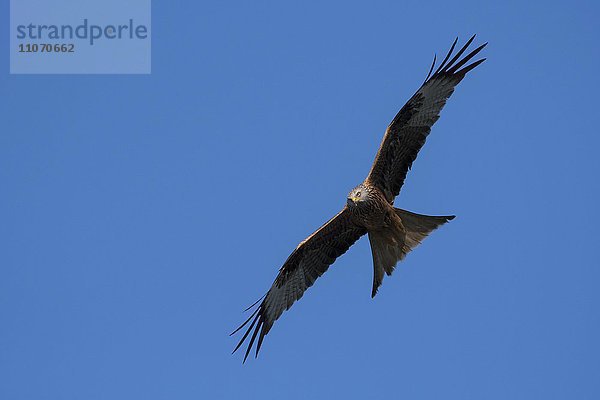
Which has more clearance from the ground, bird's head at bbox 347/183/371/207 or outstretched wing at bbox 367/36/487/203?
outstretched wing at bbox 367/36/487/203

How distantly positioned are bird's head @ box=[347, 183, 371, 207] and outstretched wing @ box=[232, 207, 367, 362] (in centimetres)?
72

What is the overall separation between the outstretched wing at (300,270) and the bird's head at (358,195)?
717 millimetres

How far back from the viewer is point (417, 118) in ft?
46.3

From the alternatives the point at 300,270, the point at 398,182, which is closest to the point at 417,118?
the point at 398,182

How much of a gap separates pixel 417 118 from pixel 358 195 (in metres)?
1.14

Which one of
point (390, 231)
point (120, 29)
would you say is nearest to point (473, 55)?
point (390, 231)

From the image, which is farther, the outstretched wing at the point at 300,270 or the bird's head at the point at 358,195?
the outstretched wing at the point at 300,270

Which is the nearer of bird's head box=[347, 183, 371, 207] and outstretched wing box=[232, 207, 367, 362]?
bird's head box=[347, 183, 371, 207]

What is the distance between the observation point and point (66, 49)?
1766cm

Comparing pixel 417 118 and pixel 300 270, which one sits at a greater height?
pixel 417 118

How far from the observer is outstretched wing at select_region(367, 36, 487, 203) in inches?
554

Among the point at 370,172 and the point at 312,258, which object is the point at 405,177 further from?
the point at 312,258

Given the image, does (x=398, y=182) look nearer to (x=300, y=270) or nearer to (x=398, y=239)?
(x=398, y=239)

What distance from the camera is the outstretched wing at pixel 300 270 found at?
14.9 meters
